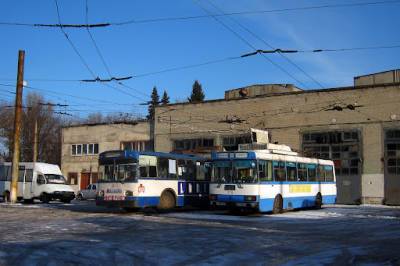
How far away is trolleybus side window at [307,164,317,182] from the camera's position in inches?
1111

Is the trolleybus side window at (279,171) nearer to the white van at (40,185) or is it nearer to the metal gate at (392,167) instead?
the metal gate at (392,167)

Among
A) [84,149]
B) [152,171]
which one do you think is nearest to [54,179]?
[152,171]

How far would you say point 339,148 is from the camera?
125 feet

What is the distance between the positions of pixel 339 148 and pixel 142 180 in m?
19.2

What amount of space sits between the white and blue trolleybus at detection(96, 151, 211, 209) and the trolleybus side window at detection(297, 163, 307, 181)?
5.37 meters

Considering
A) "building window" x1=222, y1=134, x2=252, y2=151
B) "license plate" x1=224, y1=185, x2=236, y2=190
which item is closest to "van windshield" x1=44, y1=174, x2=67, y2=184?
"building window" x1=222, y1=134, x2=252, y2=151

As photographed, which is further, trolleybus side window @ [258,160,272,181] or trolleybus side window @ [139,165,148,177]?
trolleybus side window @ [258,160,272,181]

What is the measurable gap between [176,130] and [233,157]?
2245cm

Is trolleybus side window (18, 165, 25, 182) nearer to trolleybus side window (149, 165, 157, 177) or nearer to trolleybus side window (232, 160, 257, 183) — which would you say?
trolleybus side window (149, 165, 157, 177)

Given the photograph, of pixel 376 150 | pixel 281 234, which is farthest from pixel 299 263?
pixel 376 150

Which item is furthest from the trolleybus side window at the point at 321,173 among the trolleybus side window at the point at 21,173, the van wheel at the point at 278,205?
the trolleybus side window at the point at 21,173

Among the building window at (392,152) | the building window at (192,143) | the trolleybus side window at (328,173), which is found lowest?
the trolleybus side window at (328,173)

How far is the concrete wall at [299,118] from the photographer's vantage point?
36.6 m

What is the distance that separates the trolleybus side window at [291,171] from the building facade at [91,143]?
2379cm
